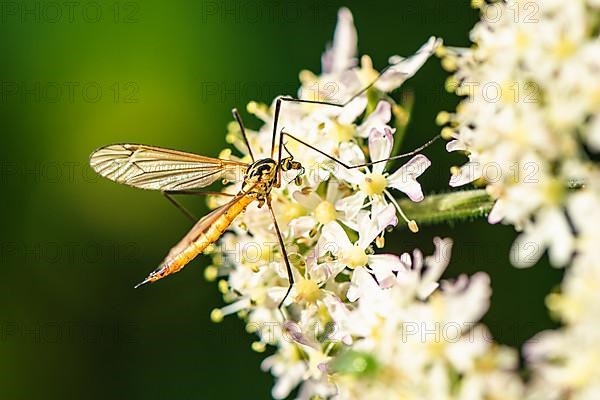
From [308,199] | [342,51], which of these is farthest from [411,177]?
[342,51]

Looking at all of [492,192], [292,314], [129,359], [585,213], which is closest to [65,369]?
[129,359]

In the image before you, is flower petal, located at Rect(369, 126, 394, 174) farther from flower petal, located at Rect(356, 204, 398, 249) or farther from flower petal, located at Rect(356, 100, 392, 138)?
flower petal, located at Rect(356, 204, 398, 249)

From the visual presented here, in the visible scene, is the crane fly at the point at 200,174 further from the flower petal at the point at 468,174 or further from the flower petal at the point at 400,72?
the flower petal at the point at 468,174

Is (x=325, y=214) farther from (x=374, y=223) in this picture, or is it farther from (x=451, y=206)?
(x=451, y=206)

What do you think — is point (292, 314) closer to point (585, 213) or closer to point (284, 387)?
point (284, 387)

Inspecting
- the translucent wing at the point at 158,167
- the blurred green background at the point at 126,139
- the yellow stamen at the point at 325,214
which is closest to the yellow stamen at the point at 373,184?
the yellow stamen at the point at 325,214

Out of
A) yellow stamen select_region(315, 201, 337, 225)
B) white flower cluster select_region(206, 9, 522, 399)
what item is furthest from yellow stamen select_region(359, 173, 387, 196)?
yellow stamen select_region(315, 201, 337, 225)
